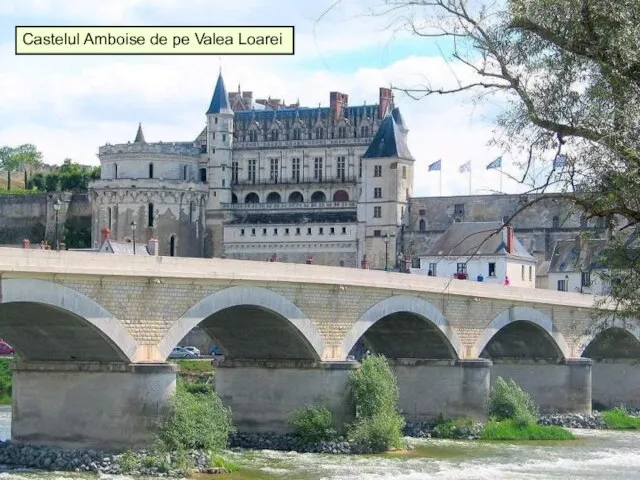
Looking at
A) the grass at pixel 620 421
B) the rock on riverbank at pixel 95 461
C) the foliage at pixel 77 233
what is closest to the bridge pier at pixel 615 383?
the grass at pixel 620 421

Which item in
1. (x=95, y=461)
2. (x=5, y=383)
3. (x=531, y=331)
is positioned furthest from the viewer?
(x=5, y=383)

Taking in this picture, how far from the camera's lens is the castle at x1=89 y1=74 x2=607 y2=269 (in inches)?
4087

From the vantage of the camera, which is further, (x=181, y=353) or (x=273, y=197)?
(x=273, y=197)

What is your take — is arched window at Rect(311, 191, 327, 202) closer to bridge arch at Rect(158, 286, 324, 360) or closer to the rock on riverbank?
bridge arch at Rect(158, 286, 324, 360)

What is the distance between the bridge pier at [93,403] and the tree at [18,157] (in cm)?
12368

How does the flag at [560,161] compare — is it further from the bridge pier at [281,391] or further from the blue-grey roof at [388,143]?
the blue-grey roof at [388,143]

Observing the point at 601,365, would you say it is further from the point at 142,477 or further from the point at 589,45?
the point at 589,45

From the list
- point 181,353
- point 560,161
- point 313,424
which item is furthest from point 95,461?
point 181,353

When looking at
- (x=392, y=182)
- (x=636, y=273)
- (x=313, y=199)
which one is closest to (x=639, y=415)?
(x=636, y=273)

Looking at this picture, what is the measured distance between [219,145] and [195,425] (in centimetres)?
8524

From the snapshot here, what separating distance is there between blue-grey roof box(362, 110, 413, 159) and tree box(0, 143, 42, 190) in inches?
2261

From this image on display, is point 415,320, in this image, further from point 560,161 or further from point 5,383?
Answer: point 560,161

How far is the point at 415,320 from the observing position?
42031mm

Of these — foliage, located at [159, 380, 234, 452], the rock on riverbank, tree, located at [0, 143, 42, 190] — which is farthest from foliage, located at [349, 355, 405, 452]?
tree, located at [0, 143, 42, 190]
